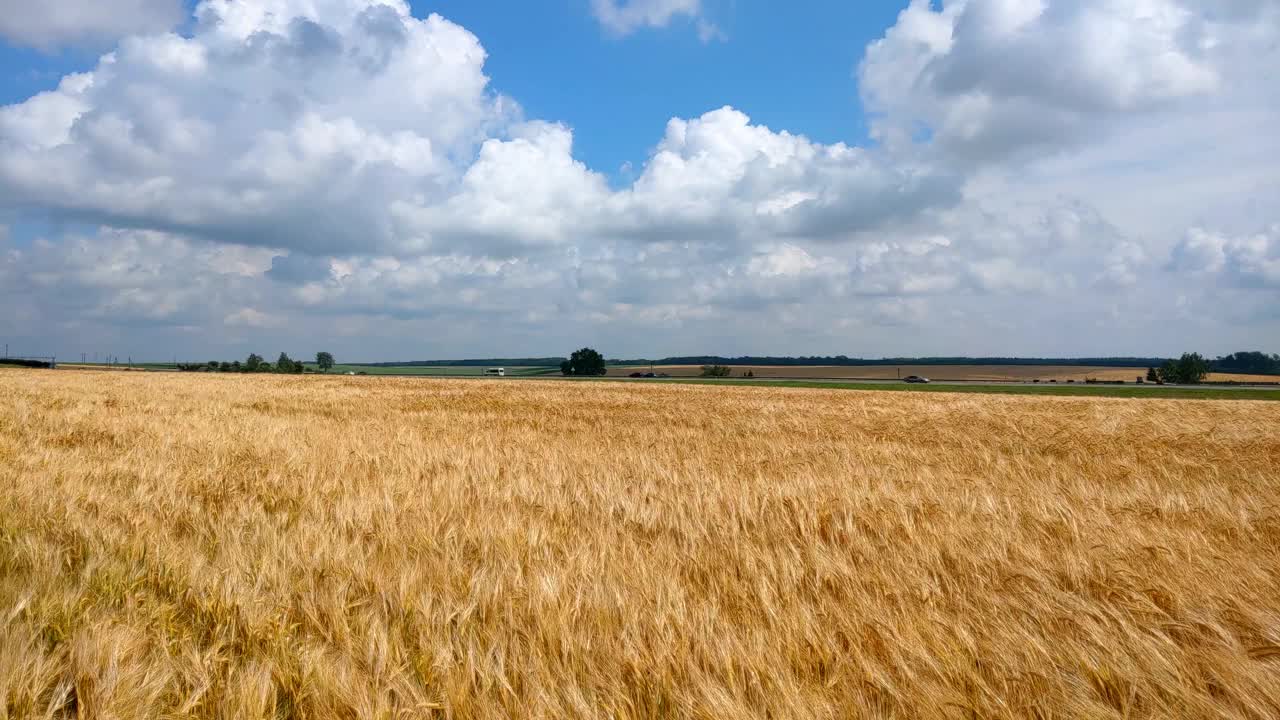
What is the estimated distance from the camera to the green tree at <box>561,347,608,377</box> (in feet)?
446

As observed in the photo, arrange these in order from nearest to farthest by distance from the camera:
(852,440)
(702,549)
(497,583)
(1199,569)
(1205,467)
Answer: (497,583), (1199,569), (702,549), (1205,467), (852,440)

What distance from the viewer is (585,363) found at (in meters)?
136

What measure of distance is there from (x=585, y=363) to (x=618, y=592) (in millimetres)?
134325

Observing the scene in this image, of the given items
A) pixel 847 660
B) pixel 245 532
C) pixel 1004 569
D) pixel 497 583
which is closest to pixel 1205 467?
pixel 1004 569

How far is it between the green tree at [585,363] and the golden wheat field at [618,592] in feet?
426

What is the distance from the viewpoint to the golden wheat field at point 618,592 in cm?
183

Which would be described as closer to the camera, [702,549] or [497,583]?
[497,583]

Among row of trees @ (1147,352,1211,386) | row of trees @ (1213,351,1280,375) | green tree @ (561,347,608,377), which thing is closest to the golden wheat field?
row of trees @ (1147,352,1211,386)

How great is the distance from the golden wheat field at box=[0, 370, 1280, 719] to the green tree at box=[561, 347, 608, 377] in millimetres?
129877

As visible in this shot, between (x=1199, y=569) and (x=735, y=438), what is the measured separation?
21.9 feet

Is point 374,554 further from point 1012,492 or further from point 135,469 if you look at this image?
point 1012,492

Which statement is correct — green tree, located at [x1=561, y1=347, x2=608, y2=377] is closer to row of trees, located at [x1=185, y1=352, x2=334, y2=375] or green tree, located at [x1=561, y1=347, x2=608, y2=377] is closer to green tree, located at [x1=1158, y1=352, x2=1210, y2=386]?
row of trees, located at [x1=185, y1=352, x2=334, y2=375]

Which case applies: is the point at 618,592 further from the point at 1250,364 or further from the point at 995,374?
the point at 1250,364

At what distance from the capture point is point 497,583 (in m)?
2.61
